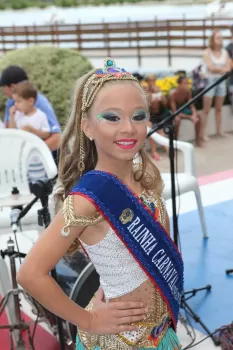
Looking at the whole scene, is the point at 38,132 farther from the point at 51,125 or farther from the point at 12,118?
the point at 12,118

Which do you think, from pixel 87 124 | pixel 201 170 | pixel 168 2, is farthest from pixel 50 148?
pixel 168 2

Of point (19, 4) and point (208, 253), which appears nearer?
point (208, 253)

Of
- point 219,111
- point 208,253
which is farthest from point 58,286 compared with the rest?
point 219,111

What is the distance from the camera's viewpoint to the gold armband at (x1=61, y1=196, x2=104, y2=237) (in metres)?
1.50

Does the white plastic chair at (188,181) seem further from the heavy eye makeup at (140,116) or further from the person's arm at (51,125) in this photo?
the heavy eye makeup at (140,116)

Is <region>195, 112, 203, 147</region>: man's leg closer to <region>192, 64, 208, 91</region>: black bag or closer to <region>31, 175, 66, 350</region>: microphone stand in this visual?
<region>192, 64, 208, 91</region>: black bag

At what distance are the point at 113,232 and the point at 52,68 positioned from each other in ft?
26.2

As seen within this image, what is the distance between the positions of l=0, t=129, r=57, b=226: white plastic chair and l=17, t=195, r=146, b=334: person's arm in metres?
2.76

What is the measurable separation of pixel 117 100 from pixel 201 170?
519cm

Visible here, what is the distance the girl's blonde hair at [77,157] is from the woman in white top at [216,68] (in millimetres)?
6307

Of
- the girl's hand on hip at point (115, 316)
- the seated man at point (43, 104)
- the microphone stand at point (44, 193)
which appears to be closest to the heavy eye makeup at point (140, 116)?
the girl's hand on hip at point (115, 316)

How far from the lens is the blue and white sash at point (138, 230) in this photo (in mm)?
1536

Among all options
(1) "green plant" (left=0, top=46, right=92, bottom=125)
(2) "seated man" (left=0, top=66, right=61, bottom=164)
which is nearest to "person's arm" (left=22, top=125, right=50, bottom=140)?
(2) "seated man" (left=0, top=66, right=61, bottom=164)

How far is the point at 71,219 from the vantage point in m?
1.50
